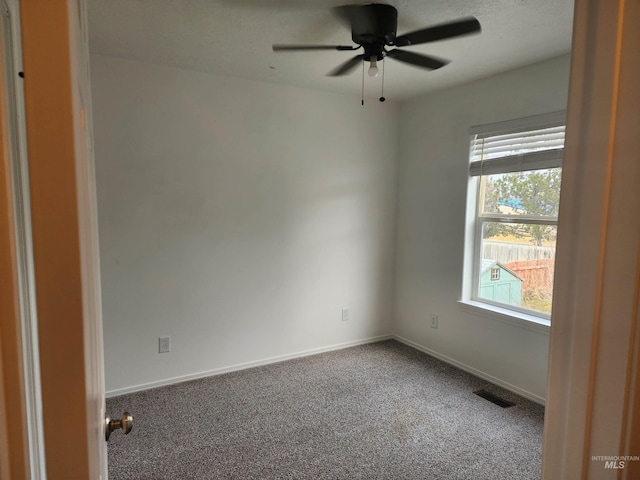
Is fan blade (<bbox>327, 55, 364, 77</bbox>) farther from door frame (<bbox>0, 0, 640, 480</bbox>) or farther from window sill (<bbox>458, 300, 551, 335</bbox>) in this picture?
window sill (<bbox>458, 300, 551, 335</bbox>)

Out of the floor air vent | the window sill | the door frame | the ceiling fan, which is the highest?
the ceiling fan

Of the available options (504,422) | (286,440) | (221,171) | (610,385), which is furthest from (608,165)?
(221,171)

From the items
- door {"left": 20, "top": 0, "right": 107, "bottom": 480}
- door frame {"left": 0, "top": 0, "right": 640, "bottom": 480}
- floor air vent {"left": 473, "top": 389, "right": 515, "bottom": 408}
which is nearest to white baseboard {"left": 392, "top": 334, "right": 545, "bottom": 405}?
floor air vent {"left": 473, "top": 389, "right": 515, "bottom": 408}

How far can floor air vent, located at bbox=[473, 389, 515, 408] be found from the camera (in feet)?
9.18

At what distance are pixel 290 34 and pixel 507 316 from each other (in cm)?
262

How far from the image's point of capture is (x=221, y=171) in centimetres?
313

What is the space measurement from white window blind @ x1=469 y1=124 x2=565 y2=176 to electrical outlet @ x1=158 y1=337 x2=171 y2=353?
2.93 metres

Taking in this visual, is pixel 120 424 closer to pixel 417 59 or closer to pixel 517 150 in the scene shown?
pixel 417 59

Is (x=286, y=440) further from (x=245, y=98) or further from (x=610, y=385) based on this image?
(x=245, y=98)

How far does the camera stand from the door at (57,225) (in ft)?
1.36

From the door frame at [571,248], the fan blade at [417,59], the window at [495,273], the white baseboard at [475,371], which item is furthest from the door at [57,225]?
the window at [495,273]

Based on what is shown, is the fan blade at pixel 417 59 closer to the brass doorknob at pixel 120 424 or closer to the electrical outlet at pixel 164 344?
the brass doorknob at pixel 120 424

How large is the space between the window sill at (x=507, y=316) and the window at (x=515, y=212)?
2.3 inches

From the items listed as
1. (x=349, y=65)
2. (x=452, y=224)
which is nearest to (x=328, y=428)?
(x=452, y=224)
